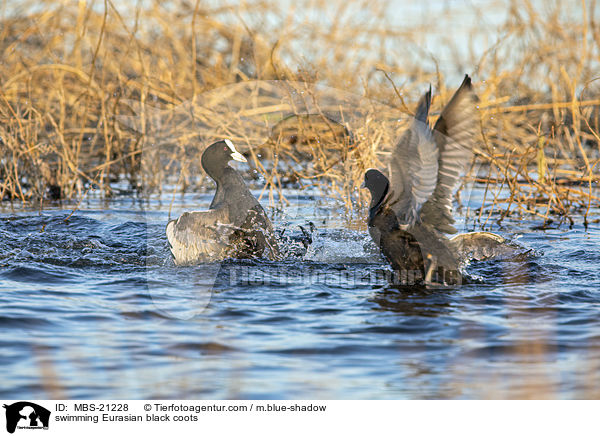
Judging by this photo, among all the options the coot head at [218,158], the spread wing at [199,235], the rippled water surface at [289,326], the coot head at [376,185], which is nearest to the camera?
the rippled water surface at [289,326]

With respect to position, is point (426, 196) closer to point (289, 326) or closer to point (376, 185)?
point (376, 185)

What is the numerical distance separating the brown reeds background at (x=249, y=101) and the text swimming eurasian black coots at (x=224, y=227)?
4.76 ft

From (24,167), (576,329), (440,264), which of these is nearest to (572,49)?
(440,264)

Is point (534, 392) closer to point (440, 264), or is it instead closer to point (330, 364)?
point (330, 364)

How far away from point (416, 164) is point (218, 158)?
193cm

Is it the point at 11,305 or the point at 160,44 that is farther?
the point at 160,44

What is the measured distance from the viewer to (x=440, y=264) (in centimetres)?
482

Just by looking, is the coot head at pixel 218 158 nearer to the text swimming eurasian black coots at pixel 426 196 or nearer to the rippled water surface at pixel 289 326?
the rippled water surface at pixel 289 326

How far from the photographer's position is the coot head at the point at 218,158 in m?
5.61

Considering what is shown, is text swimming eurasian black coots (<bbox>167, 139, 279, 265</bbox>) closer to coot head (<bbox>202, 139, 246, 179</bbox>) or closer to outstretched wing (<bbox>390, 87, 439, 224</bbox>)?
coot head (<bbox>202, 139, 246, 179</bbox>)

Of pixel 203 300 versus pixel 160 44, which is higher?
pixel 160 44

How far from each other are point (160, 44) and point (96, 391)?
7746 millimetres

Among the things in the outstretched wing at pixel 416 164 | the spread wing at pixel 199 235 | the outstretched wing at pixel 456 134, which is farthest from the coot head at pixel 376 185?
the spread wing at pixel 199 235

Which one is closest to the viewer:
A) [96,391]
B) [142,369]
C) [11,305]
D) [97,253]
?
[96,391]
